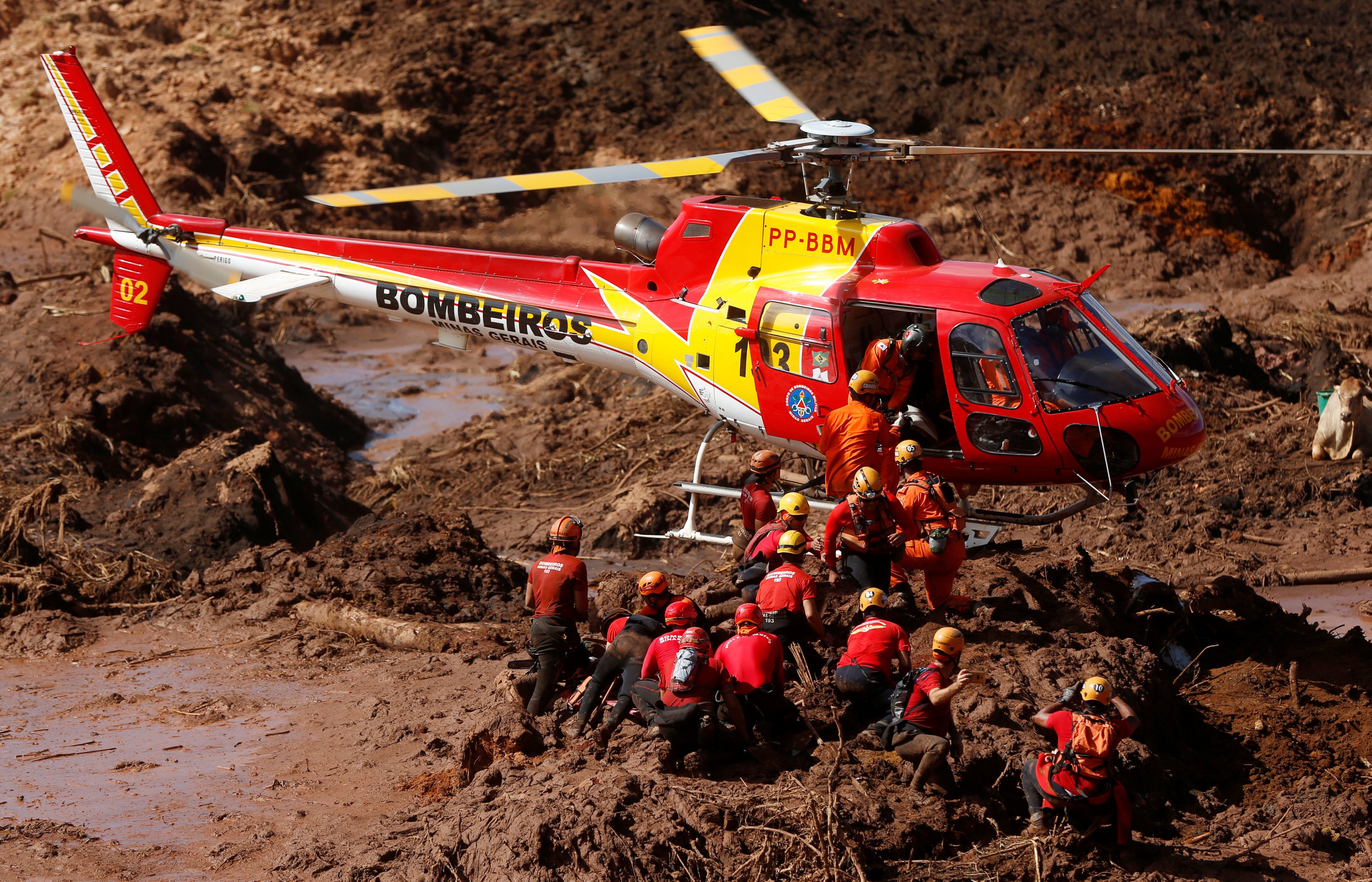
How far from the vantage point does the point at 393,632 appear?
991cm

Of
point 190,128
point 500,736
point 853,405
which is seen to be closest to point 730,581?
point 853,405

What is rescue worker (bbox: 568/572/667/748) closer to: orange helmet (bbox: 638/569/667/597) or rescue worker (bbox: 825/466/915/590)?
orange helmet (bbox: 638/569/667/597)

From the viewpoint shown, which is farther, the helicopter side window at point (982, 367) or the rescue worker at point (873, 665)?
the helicopter side window at point (982, 367)

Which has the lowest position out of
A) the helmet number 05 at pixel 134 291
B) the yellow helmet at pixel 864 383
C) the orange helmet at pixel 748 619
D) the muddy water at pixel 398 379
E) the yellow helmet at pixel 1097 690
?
the muddy water at pixel 398 379

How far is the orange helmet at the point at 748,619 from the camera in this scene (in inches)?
280

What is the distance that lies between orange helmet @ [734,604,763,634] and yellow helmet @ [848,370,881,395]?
232cm

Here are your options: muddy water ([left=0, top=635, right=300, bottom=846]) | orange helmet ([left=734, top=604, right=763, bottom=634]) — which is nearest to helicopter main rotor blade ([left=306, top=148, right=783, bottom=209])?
orange helmet ([left=734, top=604, right=763, bottom=634])

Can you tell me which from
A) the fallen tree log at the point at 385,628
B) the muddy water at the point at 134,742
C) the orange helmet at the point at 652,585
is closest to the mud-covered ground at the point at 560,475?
the muddy water at the point at 134,742

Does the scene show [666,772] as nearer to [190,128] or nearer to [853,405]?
[853,405]

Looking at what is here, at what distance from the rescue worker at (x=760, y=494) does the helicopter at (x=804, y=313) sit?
1.66 ft

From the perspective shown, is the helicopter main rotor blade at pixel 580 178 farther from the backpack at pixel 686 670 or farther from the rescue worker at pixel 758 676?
the backpack at pixel 686 670

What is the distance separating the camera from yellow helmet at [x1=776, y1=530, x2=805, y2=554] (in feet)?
26.0

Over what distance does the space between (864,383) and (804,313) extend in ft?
3.49

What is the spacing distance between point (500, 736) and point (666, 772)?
48.2 inches
